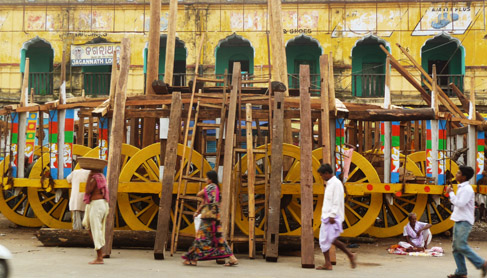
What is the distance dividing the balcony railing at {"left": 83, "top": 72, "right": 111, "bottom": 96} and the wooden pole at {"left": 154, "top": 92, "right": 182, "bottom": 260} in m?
14.9

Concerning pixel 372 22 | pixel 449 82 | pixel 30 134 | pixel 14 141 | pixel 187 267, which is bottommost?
pixel 187 267

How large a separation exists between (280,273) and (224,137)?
128 inches

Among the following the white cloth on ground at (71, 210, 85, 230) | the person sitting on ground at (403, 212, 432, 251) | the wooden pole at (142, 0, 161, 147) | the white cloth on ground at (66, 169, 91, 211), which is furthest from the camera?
the wooden pole at (142, 0, 161, 147)

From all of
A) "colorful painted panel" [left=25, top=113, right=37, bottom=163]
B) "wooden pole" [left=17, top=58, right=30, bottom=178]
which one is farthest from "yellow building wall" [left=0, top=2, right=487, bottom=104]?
"wooden pole" [left=17, top=58, right=30, bottom=178]

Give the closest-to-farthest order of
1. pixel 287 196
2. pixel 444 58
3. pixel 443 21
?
pixel 287 196 → pixel 443 21 → pixel 444 58

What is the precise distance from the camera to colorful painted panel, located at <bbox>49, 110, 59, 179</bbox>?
40.0ft

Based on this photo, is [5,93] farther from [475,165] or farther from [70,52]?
[475,165]

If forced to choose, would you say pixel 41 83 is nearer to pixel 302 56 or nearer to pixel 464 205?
pixel 302 56

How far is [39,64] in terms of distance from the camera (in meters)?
26.1

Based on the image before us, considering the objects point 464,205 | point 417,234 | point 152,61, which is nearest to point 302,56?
point 152,61

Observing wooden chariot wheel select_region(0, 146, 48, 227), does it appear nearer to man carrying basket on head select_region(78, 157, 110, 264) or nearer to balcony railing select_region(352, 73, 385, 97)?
man carrying basket on head select_region(78, 157, 110, 264)

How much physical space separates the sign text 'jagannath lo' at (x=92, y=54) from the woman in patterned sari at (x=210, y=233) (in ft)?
52.8

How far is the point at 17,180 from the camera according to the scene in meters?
12.5

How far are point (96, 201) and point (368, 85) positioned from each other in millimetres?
17130
